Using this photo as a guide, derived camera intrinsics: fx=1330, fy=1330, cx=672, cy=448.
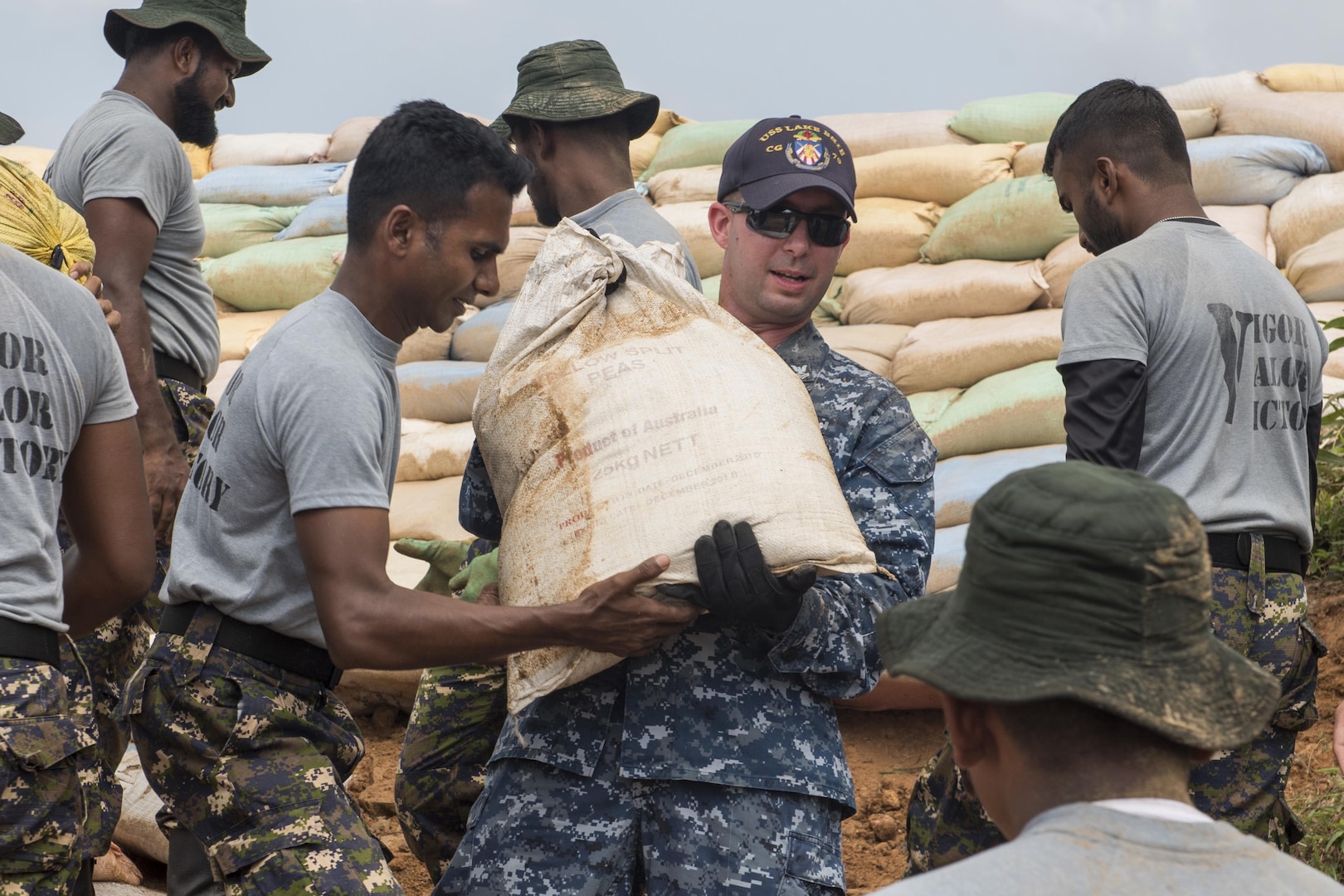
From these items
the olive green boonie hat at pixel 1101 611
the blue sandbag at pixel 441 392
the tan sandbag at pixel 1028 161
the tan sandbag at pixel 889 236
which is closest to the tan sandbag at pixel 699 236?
the tan sandbag at pixel 889 236

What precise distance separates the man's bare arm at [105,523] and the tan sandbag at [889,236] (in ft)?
15.4

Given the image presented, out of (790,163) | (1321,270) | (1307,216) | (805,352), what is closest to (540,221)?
(790,163)

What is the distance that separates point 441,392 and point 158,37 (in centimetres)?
295

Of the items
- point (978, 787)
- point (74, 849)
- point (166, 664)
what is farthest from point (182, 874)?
point (978, 787)

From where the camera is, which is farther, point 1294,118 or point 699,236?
point 699,236

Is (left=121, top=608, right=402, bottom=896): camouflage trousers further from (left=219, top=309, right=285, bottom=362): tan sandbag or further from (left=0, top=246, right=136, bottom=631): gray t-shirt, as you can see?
(left=219, top=309, right=285, bottom=362): tan sandbag

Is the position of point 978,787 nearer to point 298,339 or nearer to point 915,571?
point 915,571

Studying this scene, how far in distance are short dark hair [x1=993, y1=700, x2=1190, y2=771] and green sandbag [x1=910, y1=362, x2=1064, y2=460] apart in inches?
153

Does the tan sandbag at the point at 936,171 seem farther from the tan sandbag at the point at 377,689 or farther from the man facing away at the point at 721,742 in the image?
the man facing away at the point at 721,742

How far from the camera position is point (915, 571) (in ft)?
6.41

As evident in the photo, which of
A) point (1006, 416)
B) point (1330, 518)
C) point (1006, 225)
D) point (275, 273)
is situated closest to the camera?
point (1330, 518)

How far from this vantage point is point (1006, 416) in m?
4.86

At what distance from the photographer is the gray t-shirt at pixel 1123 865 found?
0.86 meters

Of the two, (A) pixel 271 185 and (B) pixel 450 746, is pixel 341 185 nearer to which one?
(A) pixel 271 185
